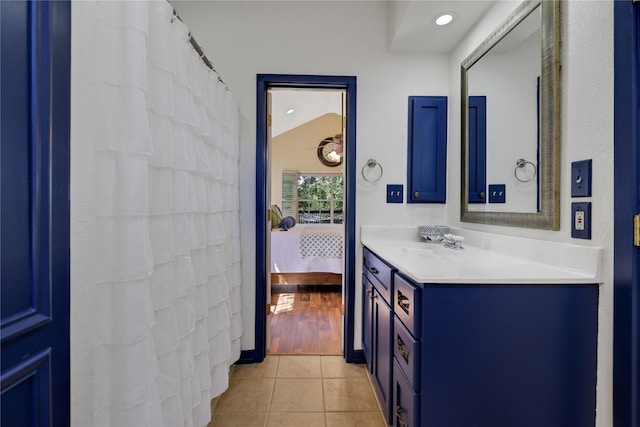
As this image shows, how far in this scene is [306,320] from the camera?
3102 millimetres

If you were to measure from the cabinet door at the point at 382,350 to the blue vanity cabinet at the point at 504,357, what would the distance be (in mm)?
381

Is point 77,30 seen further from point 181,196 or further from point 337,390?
point 337,390

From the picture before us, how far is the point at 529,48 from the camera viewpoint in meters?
1.46

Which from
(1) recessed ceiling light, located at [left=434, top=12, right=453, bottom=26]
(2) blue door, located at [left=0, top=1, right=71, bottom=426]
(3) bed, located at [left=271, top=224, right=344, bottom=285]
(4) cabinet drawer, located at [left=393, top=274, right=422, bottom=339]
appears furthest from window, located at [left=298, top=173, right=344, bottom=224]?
(2) blue door, located at [left=0, top=1, right=71, bottom=426]

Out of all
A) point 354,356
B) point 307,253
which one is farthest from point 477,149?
point 307,253

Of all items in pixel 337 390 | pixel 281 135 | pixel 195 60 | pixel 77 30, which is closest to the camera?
pixel 77 30

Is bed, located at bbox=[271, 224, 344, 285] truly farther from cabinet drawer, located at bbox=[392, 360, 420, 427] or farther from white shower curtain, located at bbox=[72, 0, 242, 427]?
cabinet drawer, located at bbox=[392, 360, 420, 427]

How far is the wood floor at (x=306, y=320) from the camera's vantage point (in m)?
2.54

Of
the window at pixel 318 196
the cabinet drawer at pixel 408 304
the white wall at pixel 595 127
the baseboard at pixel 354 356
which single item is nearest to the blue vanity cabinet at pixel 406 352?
the cabinet drawer at pixel 408 304

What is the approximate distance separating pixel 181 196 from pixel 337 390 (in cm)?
152

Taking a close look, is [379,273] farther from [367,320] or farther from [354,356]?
[354,356]

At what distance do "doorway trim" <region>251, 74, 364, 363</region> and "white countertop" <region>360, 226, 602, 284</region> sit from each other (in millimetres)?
482

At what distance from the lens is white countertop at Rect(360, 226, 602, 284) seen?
1073 millimetres

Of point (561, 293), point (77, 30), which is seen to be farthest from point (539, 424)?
point (77, 30)
